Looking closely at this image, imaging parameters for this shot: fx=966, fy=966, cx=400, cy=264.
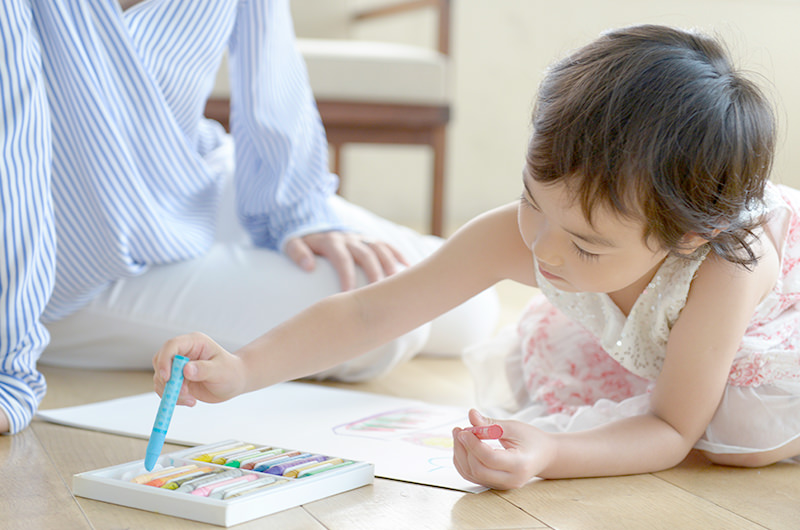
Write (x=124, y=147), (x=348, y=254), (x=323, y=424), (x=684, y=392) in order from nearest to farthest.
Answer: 1. (x=684, y=392)
2. (x=323, y=424)
3. (x=124, y=147)
4. (x=348, y=254)

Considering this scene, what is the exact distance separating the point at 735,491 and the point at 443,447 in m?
0.23

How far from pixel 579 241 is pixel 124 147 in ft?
1.86

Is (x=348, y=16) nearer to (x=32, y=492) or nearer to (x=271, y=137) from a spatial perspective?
(x=271, y=137)

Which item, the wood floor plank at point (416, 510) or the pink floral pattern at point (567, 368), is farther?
the pink floral pattern at point (567, 368)

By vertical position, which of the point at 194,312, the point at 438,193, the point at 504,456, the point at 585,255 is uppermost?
the point at 585,255

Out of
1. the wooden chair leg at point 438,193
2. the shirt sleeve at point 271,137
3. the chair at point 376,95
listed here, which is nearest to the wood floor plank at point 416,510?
the shirt sleeve at point 271,137

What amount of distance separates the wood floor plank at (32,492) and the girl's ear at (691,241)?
0.44m

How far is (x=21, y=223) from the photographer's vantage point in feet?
2.69

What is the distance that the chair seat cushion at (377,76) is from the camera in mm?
1823

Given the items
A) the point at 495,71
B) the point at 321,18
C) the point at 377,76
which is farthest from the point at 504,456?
the point at 495,71

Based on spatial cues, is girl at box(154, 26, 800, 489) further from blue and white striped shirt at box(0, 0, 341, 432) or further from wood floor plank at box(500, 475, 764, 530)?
blue and white striped shirt at box(0, 0, 341, 432)

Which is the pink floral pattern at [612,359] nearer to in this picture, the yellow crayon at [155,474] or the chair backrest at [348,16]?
the yellow crayon at [155,474]

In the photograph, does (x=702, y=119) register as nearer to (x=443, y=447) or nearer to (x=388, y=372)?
(x=443, y=447)

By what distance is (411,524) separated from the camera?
2.01 ft
